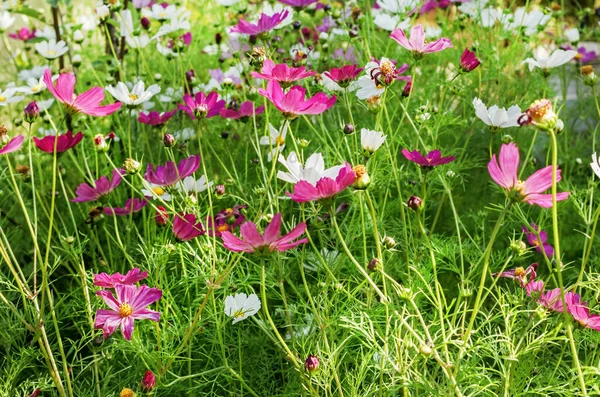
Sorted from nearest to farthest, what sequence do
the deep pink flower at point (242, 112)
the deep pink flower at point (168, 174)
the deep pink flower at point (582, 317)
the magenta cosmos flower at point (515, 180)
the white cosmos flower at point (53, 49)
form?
the magenta cosmos flower at point (515, 180) < the deep pink flower at point (582, 317) < the deep pink flower at point (168, 174) < the deep pink flower at point (242, 112) < the white cosmos flower at point (53, 49)

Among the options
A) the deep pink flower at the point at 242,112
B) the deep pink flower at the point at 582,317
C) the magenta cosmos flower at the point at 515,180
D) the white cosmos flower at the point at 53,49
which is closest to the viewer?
the magenta cosmos flower at the point at 515,180

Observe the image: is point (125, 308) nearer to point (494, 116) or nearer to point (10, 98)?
point (494, 116)

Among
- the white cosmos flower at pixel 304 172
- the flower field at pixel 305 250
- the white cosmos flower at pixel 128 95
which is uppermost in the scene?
the white cosmos flower at pixel 304 172

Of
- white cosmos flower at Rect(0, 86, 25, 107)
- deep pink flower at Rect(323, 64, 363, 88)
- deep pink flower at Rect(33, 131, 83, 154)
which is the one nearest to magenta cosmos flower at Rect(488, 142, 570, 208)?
deep pink flower at Rect(323, 64, 363, 88)

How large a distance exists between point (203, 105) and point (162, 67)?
1057 millimetres

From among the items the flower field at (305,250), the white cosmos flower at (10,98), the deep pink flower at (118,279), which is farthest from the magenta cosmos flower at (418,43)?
the white cosmos flower at (10,98)

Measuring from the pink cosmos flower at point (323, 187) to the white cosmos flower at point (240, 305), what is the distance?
0.88ft

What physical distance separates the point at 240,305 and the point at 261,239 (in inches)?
9.5

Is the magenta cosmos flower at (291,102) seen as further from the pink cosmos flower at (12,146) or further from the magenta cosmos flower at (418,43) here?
the pink cosmos flower at (12,146)

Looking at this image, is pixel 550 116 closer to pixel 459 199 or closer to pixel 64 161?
pixel 459 199

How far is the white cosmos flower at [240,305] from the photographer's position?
1.03 meters

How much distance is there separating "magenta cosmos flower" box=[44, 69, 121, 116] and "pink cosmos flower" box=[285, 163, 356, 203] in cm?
36

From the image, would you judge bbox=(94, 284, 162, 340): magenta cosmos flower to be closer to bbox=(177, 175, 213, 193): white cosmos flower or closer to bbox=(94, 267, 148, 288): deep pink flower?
bbox=(94, 267, 148, 288): deep pink flower

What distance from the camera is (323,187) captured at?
80 cm
